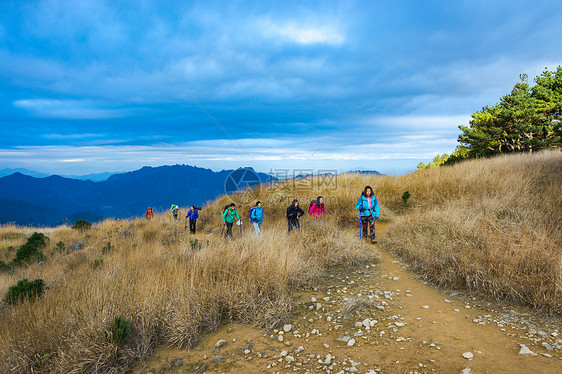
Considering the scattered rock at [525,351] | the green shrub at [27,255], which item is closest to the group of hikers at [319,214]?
the scattered rock at [525,351]

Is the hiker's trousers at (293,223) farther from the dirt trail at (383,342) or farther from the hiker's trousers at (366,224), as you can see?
the dirt trail at (383,342)

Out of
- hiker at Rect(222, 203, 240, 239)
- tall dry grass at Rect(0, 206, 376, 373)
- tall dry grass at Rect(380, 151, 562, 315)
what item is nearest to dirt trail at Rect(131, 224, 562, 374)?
tall dry grass at Rect(0, 206, 376, 373)

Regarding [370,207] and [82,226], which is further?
[82,226]

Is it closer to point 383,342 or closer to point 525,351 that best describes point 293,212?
point 383,342

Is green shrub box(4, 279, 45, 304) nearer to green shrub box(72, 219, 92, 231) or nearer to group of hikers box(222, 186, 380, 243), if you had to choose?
group of hikers box(222, 186, 380, 243)

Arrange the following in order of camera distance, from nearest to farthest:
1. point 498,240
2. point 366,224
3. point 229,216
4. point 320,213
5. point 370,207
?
point 498,240 < point 370,207 < point 366,224 < point 320,213 < point 229,216

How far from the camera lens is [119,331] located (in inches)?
134

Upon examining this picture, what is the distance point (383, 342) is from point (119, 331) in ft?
11.2

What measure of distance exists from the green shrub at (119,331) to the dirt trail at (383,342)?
402 millimetres

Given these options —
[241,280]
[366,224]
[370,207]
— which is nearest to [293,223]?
[366,224]

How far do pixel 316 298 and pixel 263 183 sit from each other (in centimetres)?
1660

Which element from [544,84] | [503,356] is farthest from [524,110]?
[503,356]

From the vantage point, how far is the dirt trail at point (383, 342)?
3.04 m

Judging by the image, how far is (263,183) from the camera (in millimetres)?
21234
